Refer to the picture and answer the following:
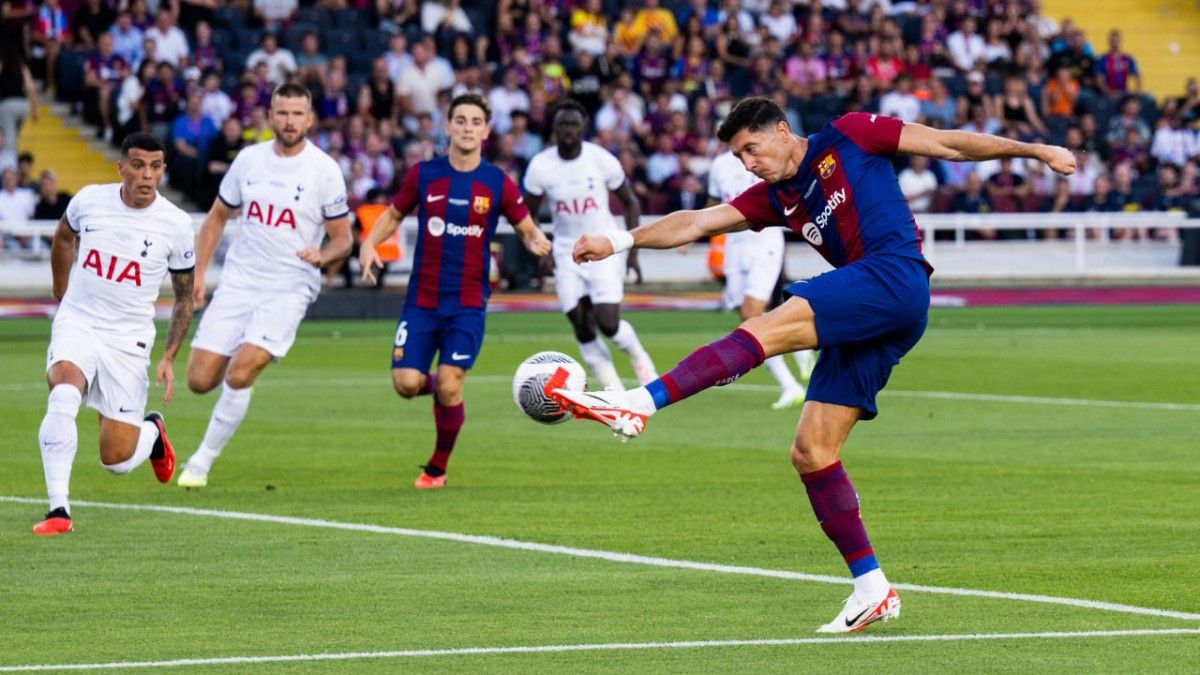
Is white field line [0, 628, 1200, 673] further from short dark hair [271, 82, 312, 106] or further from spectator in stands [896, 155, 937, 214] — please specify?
spectator in stands [896, 155, 937, 214]

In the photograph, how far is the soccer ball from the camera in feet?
25.7

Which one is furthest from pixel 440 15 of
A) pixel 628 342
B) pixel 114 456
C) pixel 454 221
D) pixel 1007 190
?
pixel 114 456

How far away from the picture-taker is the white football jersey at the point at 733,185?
1923 centimetres

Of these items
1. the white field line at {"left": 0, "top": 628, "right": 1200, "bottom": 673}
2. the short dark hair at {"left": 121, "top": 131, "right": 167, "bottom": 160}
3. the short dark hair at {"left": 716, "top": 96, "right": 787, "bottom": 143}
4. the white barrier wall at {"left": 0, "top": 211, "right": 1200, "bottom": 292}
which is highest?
the short dark hair at {"left": 716, "top": 96, "right": 787, "bottom": 143}

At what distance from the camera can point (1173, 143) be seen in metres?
37.7

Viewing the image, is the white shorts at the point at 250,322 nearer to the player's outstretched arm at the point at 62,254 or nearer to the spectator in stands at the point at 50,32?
the player's outstretched arm at the point at 62,254

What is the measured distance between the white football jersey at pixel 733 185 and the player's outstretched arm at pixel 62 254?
27.5 ft

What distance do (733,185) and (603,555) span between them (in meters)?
9.44

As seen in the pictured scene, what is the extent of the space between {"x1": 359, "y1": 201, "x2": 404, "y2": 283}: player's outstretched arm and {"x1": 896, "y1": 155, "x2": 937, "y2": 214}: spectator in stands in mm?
21873

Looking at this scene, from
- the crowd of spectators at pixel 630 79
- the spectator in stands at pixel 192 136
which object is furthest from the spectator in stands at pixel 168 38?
the spectator in stands at pixel 192 136

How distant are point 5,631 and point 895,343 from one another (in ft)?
11.8

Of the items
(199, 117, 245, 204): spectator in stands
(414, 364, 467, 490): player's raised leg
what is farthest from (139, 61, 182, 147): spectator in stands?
(414, 364, 467, 490): player's raised leg

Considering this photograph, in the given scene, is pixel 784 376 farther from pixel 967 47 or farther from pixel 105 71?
pixel 967 47

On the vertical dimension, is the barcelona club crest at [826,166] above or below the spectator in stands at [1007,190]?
above
